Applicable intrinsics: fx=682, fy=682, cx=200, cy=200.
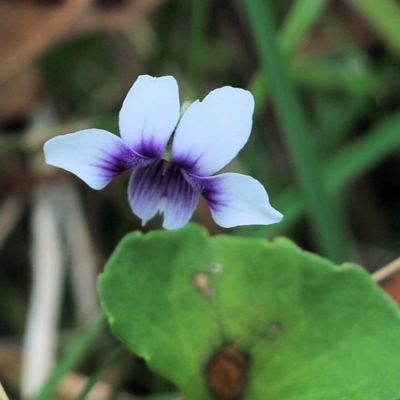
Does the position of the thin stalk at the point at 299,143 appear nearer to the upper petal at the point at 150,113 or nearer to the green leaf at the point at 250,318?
the green leaf at the point at 250,318

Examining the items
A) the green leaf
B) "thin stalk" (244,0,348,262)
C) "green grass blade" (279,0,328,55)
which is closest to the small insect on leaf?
the green leaf

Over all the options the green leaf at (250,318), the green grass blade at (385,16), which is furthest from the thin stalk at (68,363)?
the green grass blade at (385,16)

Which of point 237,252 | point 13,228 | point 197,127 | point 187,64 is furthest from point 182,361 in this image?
point 187,64

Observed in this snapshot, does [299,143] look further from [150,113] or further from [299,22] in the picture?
[150,113]

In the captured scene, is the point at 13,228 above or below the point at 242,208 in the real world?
below

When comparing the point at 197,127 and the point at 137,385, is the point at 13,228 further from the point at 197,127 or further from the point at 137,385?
the point at 197,127

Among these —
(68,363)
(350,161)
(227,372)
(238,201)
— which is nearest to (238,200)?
(238,201)
